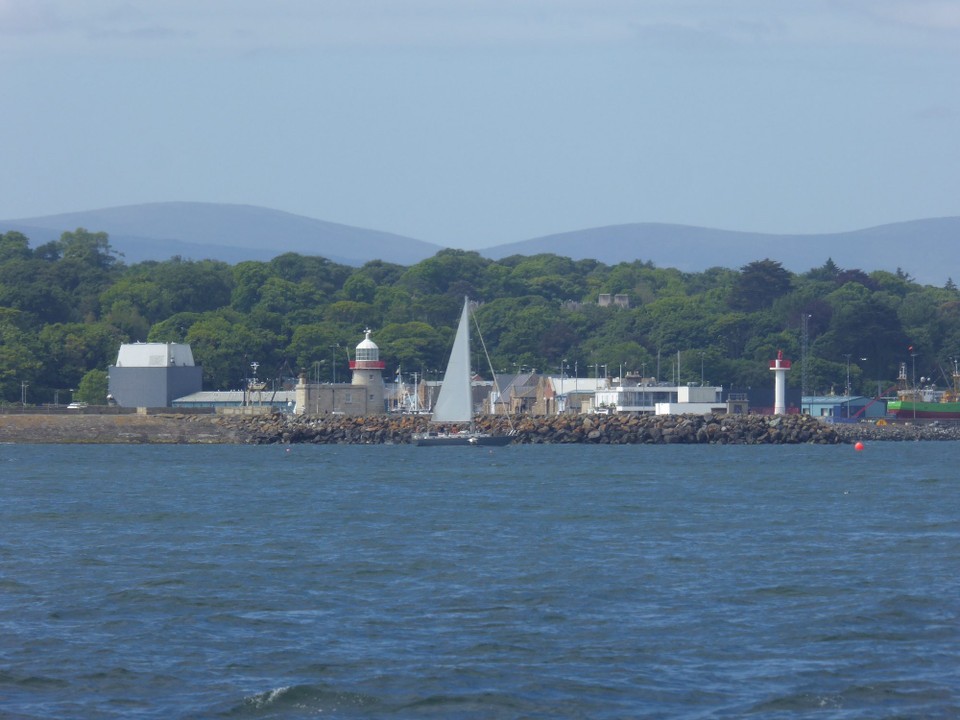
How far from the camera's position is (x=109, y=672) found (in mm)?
16719

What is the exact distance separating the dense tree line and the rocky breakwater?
68.1 feet

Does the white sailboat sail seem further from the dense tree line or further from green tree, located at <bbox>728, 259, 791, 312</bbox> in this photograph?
green tree, located at <bbox>728, 259, 791, 312</bbox>

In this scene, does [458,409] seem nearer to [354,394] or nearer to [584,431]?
[584,431]

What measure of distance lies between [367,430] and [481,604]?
61.5 m

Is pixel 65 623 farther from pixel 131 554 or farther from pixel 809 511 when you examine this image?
pixel 809 511

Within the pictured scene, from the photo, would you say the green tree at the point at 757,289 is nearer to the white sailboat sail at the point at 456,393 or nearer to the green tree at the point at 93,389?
the green tree at the point at 93,389

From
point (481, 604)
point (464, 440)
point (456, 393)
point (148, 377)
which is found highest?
point (148, 377)

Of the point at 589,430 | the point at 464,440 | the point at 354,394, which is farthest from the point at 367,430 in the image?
the point at 589,430

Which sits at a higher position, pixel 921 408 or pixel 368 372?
pixel 368 372

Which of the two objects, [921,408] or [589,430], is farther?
[921,408]

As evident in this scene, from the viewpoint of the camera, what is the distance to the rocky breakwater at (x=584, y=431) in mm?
81062

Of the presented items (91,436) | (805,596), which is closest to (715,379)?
(91,436)

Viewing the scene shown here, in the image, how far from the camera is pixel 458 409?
7750 centimetres

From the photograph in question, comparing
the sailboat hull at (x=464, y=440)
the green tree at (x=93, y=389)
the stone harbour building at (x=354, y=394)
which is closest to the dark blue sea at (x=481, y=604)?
the sailboat hull at (x=464, y=440)
